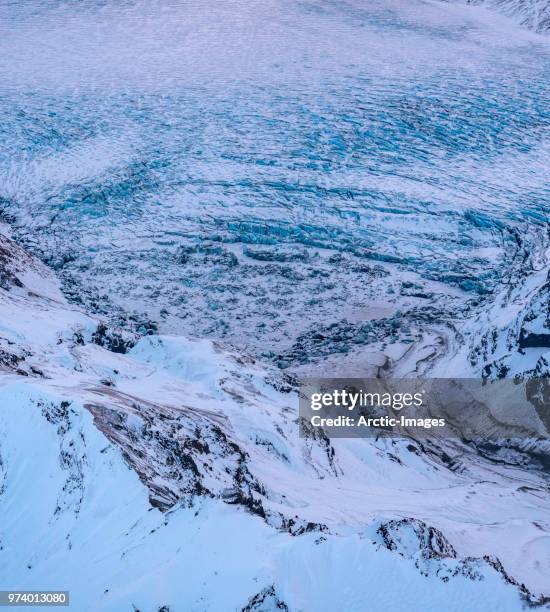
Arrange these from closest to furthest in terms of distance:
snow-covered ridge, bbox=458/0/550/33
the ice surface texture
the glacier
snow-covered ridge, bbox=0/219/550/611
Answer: snow-covered ridge, bbox=0/219/550/611 < the glacier < the ice surface texture < snow-covered ridge, bbox=458/0/550/33

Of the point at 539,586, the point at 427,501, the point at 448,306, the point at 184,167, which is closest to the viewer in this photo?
the point at 539,586

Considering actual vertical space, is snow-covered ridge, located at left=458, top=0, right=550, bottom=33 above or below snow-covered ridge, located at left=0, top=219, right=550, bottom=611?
above

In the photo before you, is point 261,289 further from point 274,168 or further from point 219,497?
point 219,497

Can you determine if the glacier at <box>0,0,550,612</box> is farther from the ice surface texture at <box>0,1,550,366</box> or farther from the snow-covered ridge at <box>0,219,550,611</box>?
the ice surface texture at <box>0,1,550,366</box>

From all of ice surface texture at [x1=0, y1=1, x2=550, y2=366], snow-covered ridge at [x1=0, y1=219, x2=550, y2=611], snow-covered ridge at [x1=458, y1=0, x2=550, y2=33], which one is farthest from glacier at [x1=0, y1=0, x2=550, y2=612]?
snow-covered ridge at [x1=458, y1=0, x2=550, y2=33]

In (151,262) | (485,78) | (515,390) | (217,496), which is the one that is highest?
(485,78)

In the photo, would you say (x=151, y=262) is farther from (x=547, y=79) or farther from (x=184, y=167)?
(x=547, y=79)

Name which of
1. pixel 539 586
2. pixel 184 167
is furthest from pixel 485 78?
pixel 539 586
